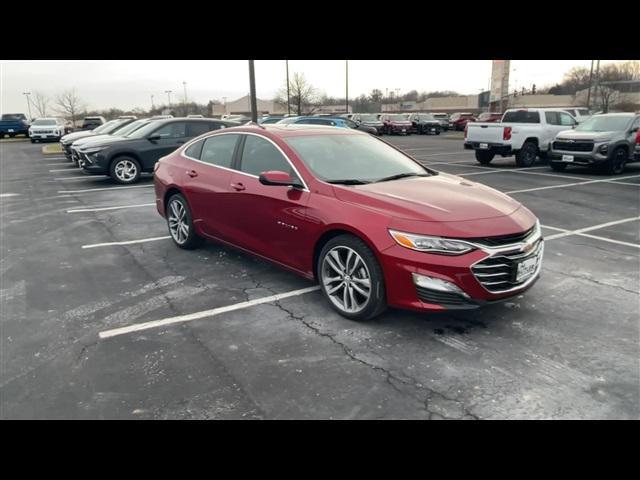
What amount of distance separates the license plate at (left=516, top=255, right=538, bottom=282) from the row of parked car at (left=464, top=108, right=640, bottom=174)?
10769 millimetres

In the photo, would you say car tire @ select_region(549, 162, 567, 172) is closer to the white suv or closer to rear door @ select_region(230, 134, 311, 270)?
rear door @ select_region(230, 134, 311, 270)

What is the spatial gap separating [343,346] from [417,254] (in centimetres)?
91

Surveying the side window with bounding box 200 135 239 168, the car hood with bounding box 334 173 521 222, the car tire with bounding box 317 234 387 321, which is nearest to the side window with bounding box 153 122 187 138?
the side window with bounding box 200 135 239 168

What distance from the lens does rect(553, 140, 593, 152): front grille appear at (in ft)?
42.9

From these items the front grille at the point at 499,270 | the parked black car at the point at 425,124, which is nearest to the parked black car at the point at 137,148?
the front grille at the point at 499,270

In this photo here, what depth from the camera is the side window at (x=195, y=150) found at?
6.04 meters

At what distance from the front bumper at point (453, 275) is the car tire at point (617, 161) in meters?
11.5

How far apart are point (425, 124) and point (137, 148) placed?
31261mm

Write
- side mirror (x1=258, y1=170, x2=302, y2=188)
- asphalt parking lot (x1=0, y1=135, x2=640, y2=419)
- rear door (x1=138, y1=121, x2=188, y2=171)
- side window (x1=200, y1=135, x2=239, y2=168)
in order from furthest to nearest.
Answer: rear door (x1=138, y1=121, x2=188, y2=171) → side window (x1=200, y1=135, x2=239, y2=168) → side mirror (x1=258, y1=170, x2=302, y2=188) → asphalt parking lot (x1=0, y1=135, x2=640, y2=419)

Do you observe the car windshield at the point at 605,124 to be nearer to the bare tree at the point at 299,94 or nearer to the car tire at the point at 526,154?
the car tire at the point at 526,154

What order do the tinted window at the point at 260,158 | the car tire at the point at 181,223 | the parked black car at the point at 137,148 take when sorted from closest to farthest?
the tinted window at the point at 260,158, the car tire at the point at 181,223, the parked black car at the point at 137,148
